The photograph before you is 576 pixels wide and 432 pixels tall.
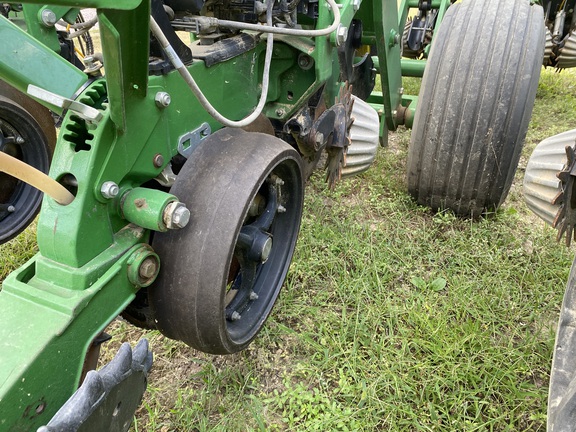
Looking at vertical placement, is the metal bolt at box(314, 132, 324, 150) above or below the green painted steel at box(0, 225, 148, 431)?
above

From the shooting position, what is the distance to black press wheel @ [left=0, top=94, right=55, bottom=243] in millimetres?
2277

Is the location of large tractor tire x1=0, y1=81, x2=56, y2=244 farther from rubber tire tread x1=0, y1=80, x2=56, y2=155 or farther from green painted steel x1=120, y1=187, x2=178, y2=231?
green painted steel x1=120, y1=187, x2=178, y2=231

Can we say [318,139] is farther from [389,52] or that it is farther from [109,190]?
[109,190]

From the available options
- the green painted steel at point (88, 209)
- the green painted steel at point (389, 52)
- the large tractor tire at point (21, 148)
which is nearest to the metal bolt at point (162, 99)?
the green painted steel at point (88, 209)

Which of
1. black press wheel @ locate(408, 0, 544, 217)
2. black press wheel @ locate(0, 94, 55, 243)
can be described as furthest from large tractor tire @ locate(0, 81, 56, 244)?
black press wheel @ locate(408, 0, 544, 217)

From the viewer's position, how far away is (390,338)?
191 cm

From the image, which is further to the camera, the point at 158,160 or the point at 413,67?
the point at 413,67

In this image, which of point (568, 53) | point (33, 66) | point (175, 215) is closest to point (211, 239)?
point (175, 215)

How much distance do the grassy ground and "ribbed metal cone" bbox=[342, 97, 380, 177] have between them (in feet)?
1.14

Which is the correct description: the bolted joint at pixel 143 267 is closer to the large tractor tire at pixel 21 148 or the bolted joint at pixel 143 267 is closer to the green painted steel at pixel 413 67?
the large tractor tire at pixel 21 148

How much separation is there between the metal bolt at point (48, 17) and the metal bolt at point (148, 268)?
1.18 m

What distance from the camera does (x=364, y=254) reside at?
7.72 feet

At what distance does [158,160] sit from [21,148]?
52.2 inches

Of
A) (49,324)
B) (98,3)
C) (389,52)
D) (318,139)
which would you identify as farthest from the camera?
(389,52)
